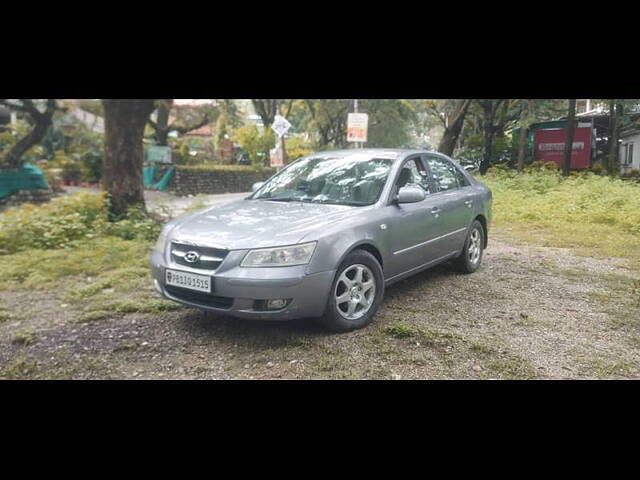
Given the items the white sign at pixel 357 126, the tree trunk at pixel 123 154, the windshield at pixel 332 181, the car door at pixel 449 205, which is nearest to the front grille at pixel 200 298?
the windshield at pixel 332 181

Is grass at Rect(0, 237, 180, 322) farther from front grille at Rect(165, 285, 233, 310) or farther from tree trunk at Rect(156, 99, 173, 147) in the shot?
tree trunk at Rect(156, 99, 173, 147)

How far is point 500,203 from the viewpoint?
13.9 metres

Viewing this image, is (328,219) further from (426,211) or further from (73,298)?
(73,298)

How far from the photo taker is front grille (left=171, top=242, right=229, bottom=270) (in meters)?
4.02

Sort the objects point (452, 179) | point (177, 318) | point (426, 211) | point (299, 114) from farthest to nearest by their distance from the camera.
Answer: point (299, 114)
point (452, 179)
point (426, 211)
point (177, 318)

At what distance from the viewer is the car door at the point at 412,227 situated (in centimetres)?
491

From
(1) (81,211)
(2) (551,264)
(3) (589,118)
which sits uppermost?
(3) (589,118)

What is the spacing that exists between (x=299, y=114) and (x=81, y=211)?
31424 mm

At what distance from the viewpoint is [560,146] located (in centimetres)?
1792

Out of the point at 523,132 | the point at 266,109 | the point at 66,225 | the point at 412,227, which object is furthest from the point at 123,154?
the point at 266,109

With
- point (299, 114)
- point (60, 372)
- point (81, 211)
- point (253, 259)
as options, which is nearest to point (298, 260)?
point (253, 259)

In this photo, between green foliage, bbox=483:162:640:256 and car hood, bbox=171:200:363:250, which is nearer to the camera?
car hood, bbox=171:200:363:250

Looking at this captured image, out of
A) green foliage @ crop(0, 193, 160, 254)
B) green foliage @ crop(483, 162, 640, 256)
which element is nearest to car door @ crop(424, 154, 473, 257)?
green foliage @ crop(483, 162, 640, 256)

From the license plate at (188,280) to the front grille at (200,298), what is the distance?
0.18ft
